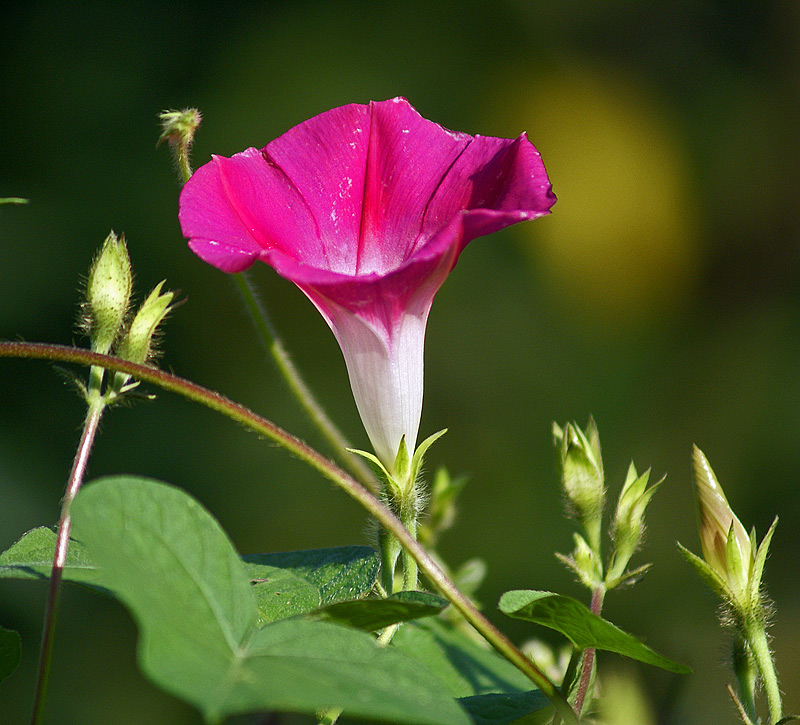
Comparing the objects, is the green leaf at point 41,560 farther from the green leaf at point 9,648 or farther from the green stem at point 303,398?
the green stem at point 303,398

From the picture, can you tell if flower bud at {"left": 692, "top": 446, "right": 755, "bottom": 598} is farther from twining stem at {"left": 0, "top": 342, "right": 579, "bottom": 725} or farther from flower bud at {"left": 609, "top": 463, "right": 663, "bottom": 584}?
twining stem at {"left": 0, "top": 342, "right": 579, "bottom": 725}

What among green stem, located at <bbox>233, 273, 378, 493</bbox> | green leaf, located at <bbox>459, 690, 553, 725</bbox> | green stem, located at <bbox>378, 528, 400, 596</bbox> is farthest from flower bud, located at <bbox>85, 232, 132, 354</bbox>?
green leaf, located at <bbox>459, 690, 553, 725</bbox>

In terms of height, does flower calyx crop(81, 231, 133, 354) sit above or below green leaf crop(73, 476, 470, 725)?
above

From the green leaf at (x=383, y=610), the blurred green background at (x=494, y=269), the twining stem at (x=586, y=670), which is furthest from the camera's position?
the blurred green background at (x=494, y=269)

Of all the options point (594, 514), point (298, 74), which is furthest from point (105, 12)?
point (594, 514)

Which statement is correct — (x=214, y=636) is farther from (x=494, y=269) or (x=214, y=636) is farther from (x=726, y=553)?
(x=494, y=269)

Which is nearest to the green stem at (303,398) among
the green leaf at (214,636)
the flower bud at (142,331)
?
the flower bud at (142,331)

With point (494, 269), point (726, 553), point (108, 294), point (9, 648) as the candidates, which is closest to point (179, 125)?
point (108, 294)

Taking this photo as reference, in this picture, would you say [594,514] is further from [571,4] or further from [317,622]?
[571,4]
